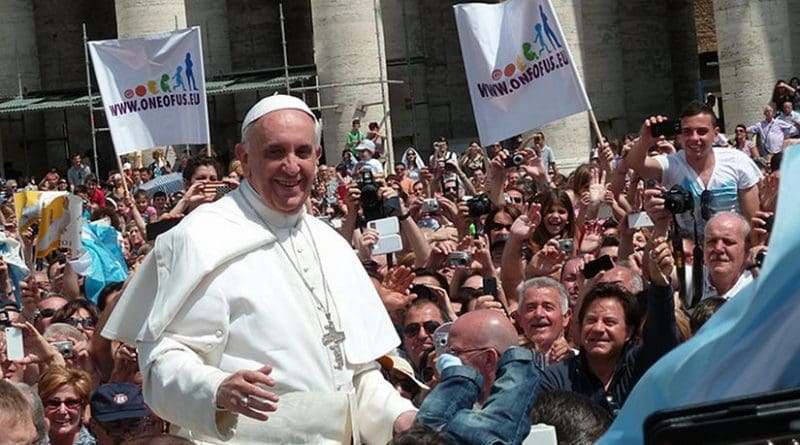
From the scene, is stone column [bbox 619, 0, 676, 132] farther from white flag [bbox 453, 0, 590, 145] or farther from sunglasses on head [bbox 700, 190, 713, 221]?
sunglasses on head [bbox 700, 190, 713, 221]

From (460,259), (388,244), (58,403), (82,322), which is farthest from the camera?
(82,322)

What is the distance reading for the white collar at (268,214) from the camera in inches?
222

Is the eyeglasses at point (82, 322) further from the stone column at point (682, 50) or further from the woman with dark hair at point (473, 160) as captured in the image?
the stone column at point (682, 50)

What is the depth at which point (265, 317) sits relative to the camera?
5.46m

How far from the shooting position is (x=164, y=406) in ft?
17.4

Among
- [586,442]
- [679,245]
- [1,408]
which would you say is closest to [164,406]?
[1,408]

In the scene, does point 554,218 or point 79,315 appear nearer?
point 79,315

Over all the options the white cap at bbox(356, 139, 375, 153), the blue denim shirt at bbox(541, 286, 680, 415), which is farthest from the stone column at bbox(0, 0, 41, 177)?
the blue denim shirt at bbox(541, 286, 680, 415)

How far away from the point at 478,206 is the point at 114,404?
451cm

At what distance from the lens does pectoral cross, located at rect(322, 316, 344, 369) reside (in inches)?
219

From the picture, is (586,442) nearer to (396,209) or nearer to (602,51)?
(396,209)

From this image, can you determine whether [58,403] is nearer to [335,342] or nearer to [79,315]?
[335,342]

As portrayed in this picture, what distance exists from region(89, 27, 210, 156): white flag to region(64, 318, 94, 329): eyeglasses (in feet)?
15.8

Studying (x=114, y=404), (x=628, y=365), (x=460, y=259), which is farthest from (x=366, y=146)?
(x=628, y=365)
